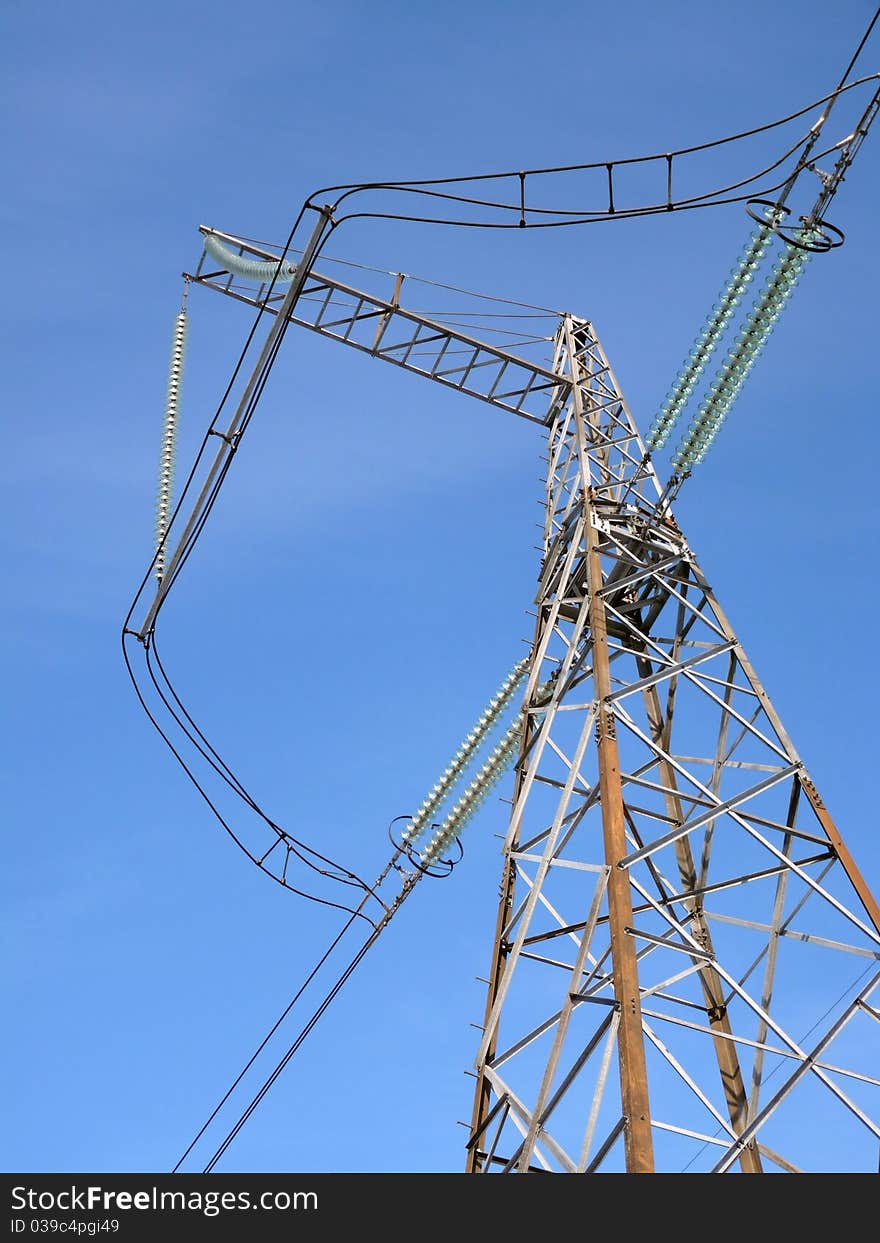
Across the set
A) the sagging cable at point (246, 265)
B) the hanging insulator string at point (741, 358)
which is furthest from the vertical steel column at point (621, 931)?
the sagging cable at point (246, 265)

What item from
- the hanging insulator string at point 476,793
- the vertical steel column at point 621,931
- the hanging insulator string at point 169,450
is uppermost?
the hanging insulator string at point 169,450

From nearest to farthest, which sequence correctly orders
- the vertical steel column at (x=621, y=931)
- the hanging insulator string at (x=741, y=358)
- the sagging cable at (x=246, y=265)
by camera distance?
1. the vertical steel column at (x=621, y=931)
2. the hanging insulator string at (x=741, y=358)
3. the sagging cable at (x=246, y=265)

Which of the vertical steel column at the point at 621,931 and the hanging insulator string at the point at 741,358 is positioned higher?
the hanging insulator string at the point at 741,358

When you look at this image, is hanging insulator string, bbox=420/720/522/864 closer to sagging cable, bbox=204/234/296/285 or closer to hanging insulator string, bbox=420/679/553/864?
hanging insulator string, bbox=420/679/553/864

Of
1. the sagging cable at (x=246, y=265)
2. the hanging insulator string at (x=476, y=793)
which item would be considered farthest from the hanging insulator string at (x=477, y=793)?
the sagging cable at (x=246, y=265)

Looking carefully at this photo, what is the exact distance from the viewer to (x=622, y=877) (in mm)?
17219

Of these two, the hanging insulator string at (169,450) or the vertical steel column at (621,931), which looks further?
the hanging insulator string at (169,450)

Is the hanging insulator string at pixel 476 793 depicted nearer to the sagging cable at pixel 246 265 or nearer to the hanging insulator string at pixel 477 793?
the hanging insulator string at pixel 477 793

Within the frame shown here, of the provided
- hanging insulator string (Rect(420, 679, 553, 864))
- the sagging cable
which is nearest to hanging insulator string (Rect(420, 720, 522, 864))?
hanging insulator string (Rect(420, 679, 553, 864))

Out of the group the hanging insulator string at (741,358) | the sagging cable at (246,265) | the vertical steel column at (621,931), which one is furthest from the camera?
the sagging cable at (246,265)

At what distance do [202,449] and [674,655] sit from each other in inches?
323

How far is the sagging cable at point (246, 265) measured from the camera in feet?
82.7
